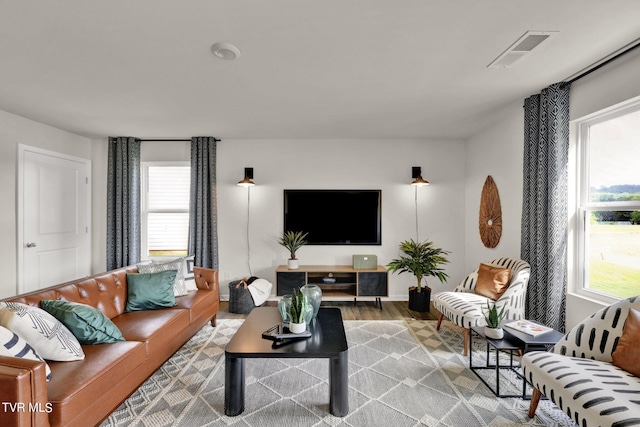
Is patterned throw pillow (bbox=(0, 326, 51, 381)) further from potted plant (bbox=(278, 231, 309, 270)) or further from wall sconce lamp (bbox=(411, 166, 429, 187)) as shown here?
wall sconce lamp (bbox=(411, 166, 429, 187))

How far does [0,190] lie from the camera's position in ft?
10.9

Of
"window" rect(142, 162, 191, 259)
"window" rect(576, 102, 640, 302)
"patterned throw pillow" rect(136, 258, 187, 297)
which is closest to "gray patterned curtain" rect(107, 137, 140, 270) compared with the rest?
"window" rect(142, 162, 191, 259)

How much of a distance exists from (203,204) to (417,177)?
3156 millimetres

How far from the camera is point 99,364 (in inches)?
67.0

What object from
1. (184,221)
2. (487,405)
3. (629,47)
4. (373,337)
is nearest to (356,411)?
(487,405)

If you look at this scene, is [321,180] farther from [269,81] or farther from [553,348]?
[553,348]

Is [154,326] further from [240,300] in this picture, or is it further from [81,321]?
[240,300]

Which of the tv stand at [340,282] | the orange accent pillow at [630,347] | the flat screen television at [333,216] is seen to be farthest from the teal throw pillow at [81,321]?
the orange accent pillow at [630,347]

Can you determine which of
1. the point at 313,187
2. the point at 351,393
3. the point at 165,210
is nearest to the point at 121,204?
the point at 165,210

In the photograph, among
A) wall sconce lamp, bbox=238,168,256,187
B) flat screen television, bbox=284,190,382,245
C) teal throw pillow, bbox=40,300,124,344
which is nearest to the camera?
teal throw pillow, bbox=40,300,124,344

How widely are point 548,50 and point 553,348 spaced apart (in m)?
2.05

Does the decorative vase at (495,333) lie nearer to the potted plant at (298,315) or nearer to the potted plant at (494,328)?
the potted plant at (494,328)

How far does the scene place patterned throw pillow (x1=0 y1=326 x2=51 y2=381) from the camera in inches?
54.8

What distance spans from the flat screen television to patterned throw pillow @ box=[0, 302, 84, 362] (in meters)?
3.02
